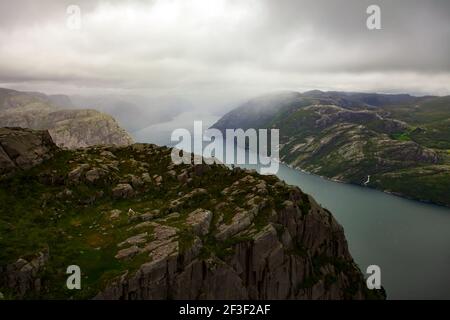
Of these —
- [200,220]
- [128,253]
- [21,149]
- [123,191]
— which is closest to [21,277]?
[128,253]

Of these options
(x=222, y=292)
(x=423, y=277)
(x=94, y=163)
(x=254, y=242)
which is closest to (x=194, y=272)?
(x=222, y=292)

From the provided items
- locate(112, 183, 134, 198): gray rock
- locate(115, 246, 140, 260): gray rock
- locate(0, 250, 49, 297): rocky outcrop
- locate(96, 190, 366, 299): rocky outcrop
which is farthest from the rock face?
locate(96, 190, 366, 299): rocky outcrop

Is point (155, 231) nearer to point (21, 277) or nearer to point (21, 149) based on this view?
A: point (21, 277)

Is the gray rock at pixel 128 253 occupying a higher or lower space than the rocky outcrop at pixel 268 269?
higher

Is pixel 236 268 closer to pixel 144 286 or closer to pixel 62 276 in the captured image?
pixel 144 286

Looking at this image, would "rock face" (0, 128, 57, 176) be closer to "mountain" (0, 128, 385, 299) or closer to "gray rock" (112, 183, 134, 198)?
"mountain" (0, 128, 385, 299)

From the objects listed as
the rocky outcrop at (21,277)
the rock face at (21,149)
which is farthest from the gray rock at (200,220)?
the rock face at (21,149)

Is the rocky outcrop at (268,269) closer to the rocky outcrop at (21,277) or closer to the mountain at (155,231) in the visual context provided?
the mountain at (155,231)
